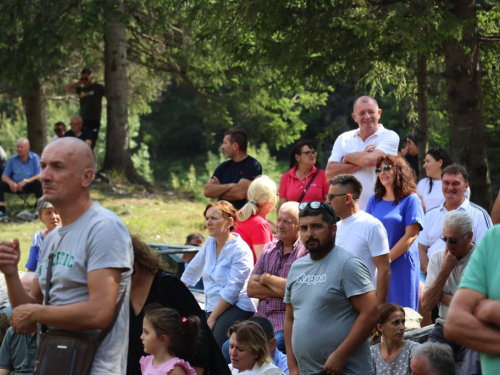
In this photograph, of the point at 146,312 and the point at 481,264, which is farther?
the point at 146,312

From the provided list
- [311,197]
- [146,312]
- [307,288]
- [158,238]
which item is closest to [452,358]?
[307,288]

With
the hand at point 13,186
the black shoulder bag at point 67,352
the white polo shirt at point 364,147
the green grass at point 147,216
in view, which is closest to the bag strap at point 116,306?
the black shoulder bag at point 67,352

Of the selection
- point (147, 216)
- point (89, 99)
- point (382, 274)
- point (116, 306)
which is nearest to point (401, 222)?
point (382, 274)

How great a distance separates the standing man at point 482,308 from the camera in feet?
8.72

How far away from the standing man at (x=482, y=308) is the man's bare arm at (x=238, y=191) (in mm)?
5808

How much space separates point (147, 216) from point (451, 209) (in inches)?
363

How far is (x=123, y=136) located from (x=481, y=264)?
1618 cm

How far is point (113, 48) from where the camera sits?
1769cm

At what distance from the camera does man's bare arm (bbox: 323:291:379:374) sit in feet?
15.4

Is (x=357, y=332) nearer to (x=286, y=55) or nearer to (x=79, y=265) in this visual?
(x=79, y=265)

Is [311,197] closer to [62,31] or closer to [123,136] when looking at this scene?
[62,31]

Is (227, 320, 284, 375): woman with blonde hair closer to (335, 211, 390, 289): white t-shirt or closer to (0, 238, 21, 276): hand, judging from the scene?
(335, 211, 390, 289): white t-shirt

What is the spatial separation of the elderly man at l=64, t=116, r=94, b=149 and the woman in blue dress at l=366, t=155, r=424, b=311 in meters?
10.0

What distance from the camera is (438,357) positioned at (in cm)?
486
